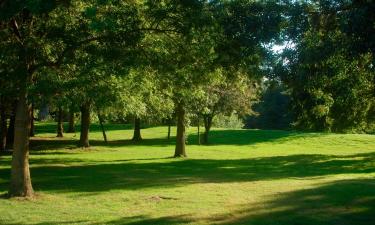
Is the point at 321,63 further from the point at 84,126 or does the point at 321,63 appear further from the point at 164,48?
the point at 84,126

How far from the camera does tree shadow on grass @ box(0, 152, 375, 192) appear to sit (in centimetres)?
2028

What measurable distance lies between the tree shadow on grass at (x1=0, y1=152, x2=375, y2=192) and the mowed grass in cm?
4

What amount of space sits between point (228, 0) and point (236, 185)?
7.69 m

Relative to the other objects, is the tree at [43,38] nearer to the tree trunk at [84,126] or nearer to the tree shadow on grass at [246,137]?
the tree trunk at [84,126]

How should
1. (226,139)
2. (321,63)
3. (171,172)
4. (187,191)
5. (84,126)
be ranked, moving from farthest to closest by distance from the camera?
(226,139), (84,126), (171,172), (187,191), (321,63)

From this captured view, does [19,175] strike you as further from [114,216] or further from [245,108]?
[245,108]

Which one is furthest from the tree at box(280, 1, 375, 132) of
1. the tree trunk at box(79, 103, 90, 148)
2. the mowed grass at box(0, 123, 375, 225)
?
the tree trunk at box(79, 103, 90, 148)

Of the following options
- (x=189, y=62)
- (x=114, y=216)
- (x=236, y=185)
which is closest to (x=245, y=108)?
(x=236, y=185)

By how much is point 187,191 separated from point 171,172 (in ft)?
22.3

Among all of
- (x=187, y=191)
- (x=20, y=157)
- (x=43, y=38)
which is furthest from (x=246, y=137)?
(x=43, y=38)

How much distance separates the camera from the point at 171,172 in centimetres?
2495

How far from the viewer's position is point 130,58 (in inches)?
584

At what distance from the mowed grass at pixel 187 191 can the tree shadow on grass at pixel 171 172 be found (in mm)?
39

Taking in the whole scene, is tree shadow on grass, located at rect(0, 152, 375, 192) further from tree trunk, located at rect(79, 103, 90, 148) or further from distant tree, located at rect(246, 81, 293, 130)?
distant tree, located at rect(246, 81, 293, 130)
